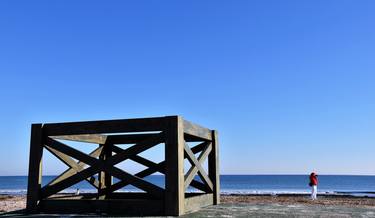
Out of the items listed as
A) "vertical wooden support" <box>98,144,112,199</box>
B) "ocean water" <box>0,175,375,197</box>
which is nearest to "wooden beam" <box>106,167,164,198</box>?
"vertical wooden support" <box>98,144,112,199</box>

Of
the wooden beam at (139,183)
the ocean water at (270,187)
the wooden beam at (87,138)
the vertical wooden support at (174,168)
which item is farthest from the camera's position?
the ocean water at (270,187)

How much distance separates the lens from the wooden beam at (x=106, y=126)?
28.8 ft

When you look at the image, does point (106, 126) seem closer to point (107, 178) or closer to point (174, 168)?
point (174, 168)

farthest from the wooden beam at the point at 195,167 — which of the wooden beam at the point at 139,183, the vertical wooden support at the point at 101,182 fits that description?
the vertical wooden support at the point at 101,182

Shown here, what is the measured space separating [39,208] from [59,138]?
1664 millimetres

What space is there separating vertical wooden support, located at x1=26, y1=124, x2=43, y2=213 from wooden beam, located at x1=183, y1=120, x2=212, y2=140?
3416mm

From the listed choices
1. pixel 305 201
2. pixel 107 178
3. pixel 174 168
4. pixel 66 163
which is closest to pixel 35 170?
pixel 66 163

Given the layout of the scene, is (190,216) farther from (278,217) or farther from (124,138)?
(124,138)

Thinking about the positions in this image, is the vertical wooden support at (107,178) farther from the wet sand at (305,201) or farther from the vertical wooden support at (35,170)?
the wet sand at (305,201)

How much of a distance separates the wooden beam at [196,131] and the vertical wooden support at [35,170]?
3416 mm

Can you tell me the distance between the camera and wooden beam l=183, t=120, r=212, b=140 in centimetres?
923

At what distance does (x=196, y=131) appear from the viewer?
9.96 meters

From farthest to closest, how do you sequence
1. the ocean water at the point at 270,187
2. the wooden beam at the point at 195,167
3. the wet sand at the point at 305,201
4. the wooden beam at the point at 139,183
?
the ocean water at the point at 270,187, the wet sand at the point at 305,201, the wooden beam at the point at 195,167, the wooden beam at the point at 139,183

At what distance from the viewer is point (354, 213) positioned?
8992 mm
